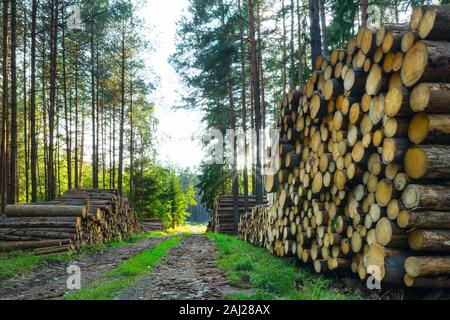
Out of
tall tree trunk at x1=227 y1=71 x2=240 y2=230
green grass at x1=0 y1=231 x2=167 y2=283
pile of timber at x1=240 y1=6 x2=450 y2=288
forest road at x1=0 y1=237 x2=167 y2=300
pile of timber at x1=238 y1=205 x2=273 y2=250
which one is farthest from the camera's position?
tall tree trunk at x1=227 y1=71 x2=240 y2=230

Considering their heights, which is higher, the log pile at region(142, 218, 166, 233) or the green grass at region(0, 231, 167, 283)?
the green grass at region(0, 231, 167, 283)

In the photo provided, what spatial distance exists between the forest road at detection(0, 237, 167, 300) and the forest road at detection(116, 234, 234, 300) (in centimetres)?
110

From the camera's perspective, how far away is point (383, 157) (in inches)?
191

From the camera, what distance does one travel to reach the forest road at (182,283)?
5.04 m

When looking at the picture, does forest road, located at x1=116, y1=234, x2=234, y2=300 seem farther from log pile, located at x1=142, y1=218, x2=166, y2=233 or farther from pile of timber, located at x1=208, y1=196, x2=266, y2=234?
log pile, located at x1=142, y1=218, x2=166, y2=233

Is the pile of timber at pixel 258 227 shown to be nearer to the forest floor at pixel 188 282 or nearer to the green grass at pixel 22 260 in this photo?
the forest floor at pixel 188 282

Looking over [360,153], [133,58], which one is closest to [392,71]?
[360,153]

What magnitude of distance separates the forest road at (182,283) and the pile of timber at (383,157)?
1.89 meters

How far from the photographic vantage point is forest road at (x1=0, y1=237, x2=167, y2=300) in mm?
5688

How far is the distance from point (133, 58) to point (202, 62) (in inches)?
357

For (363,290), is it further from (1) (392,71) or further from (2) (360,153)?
(1) (392,71)

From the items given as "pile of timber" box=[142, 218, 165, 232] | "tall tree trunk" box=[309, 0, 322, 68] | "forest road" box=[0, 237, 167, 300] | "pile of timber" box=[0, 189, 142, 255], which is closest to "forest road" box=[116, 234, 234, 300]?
"forest road" box=[0, 237, 167, 300]

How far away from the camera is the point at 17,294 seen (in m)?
5.82
